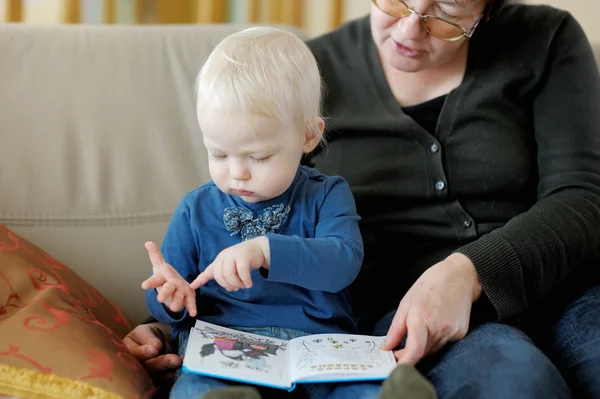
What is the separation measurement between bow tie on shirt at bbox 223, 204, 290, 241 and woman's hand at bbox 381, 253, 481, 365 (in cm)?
23

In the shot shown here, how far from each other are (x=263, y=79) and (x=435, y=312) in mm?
423

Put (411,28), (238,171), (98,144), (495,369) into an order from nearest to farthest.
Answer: (495,369) → (238,171) → (411,28) → (98,144)

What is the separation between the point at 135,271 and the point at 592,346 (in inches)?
33.4

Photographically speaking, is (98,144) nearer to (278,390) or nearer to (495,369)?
(278,390)

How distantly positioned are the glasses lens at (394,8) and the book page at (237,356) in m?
0.60

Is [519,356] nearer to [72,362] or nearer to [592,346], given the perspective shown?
[592,346]

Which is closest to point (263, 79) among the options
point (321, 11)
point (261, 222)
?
point (261, 222)

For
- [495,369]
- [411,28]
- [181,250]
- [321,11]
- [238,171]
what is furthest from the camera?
[321,11]

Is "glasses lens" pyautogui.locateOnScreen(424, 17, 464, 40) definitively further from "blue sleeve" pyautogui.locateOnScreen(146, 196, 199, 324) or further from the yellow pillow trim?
the yellow pillow trim

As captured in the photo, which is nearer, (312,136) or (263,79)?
(263,79)

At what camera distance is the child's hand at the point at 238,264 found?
103 centimetres

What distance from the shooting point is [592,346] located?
1.14 m

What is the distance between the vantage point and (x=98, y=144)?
59.9 inches

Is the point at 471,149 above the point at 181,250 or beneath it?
above
